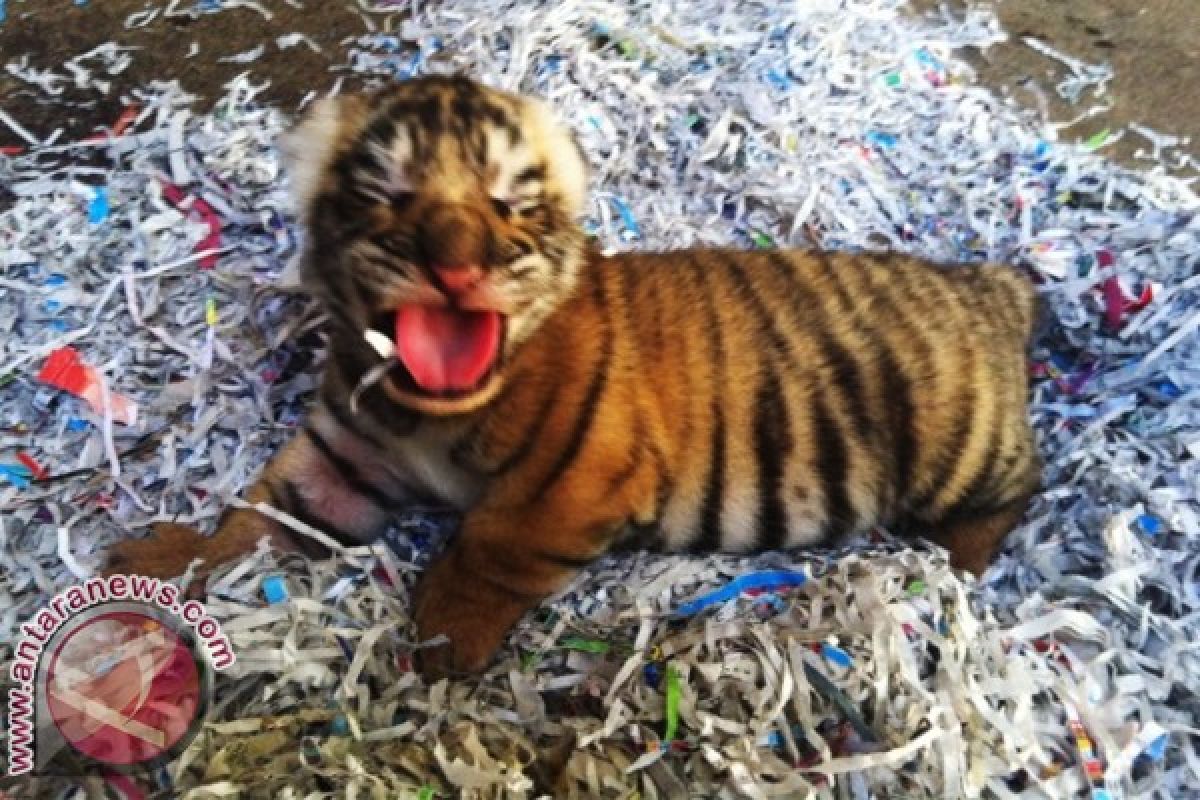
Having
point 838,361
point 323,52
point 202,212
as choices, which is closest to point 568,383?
point 838,361

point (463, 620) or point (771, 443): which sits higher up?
point (771, 443)

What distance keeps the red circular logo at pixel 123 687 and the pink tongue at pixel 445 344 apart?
499 millimetres

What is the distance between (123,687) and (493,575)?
0.50 m

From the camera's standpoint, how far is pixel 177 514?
1.76 meters

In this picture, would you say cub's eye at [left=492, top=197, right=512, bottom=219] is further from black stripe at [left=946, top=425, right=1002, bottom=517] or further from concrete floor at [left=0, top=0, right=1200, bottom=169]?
concrete floor at [left=0, top=0, right=1200, bottom=169]

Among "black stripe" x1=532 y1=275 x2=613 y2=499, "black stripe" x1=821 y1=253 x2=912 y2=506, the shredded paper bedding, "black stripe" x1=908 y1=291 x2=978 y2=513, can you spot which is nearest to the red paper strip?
the shredded paper bedding

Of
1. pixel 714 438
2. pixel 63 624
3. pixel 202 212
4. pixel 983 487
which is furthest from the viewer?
pixel 202 212

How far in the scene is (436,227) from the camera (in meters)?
1.26

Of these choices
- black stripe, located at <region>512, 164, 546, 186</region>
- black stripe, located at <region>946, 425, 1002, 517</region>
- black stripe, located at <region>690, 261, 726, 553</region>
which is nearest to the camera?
black stripe, located at <region>512, 164, 546, 186</region>

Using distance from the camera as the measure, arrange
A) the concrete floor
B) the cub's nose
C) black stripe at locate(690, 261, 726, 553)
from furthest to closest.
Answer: the concrete floor
black stripe at locate(690, 261, 726, 553)
the cub's nose

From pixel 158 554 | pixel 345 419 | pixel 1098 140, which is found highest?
pixel 1098 140

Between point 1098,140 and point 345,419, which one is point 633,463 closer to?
point 345,419

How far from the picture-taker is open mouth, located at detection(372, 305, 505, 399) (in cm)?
134

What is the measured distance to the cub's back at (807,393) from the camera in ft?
5.27
